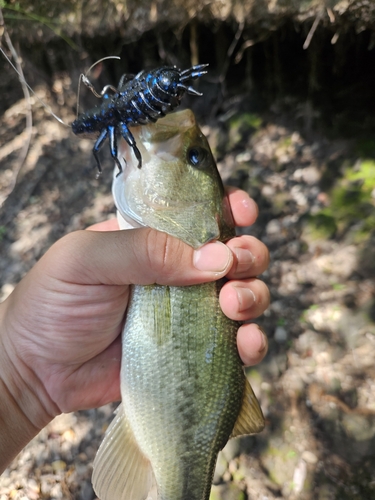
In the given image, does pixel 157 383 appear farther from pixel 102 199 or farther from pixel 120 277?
pixel 102 199

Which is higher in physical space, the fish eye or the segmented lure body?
the segmented lure body

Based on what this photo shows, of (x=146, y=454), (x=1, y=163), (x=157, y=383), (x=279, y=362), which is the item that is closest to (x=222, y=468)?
(x=279, y=362)

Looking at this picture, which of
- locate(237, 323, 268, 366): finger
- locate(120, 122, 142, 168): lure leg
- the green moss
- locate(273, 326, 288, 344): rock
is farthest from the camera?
the green moss

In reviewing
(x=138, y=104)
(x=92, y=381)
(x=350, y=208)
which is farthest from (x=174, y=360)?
(x=350, y=208)

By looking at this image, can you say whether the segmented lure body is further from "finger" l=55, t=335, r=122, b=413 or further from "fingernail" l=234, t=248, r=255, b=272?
"finger" l=55, t=335, r=122, b=413

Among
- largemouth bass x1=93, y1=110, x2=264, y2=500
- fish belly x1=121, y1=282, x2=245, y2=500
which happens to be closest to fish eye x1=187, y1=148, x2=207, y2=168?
largemouth bass x1=93, y1=110, x2=264, y2=500
